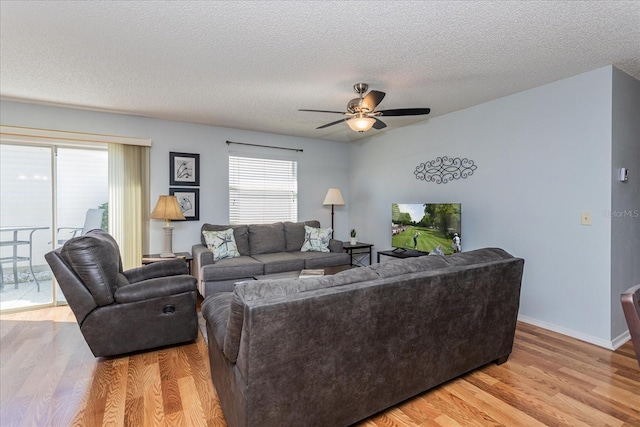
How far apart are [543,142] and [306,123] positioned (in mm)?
2878

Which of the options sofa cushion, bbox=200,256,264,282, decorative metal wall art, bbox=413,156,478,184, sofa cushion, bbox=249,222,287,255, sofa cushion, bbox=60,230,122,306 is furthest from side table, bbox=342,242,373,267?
sofa cushion, bbox=60,230,122,306

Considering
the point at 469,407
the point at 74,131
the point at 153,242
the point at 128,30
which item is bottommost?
the point at 469,407

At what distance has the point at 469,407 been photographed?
1.92 meters

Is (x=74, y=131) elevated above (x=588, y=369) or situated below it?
above

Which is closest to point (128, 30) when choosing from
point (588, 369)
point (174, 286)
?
point (174, 286)

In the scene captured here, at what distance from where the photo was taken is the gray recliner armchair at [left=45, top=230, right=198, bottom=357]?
2354mm

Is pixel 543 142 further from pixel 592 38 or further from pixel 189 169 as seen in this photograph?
pixel 189 169

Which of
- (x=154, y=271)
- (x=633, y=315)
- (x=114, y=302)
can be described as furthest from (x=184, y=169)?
(x=633, y=315)

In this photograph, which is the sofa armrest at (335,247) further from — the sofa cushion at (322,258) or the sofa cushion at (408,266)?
the sofa cushion at (408,266)

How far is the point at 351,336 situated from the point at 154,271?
2.50 metres

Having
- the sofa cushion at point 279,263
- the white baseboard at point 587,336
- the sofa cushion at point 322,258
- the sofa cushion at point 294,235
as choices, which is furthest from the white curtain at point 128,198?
the white baseboard at point 587,336

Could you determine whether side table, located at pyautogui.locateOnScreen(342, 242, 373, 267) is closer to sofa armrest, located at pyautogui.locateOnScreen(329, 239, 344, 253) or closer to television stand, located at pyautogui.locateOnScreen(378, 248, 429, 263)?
sofa armrest, located at pyautogui.locateOnScreen(329, 239, 344, 253)

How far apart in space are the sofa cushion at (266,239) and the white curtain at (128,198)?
4.78ft

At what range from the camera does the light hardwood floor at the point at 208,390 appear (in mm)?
1829
